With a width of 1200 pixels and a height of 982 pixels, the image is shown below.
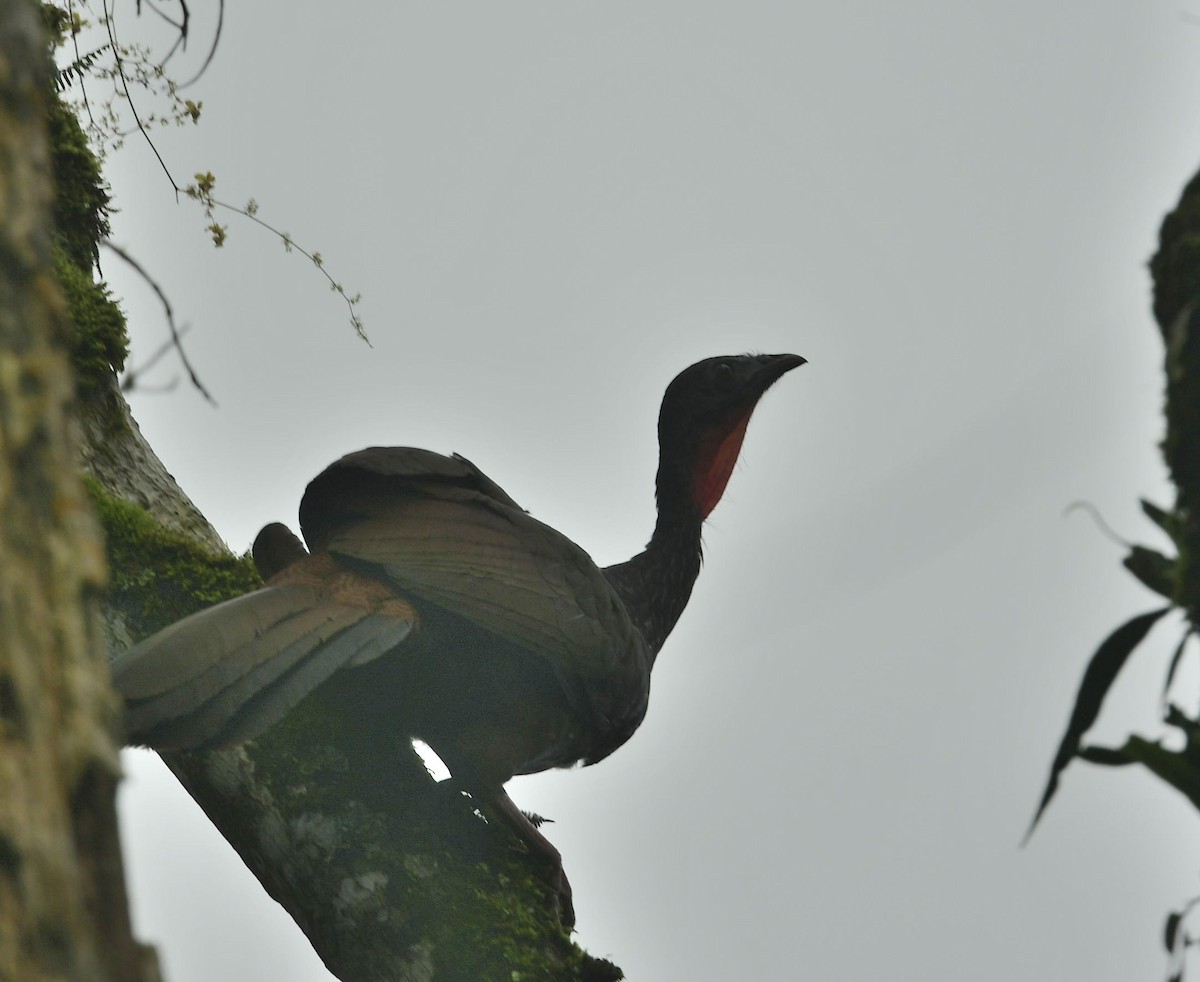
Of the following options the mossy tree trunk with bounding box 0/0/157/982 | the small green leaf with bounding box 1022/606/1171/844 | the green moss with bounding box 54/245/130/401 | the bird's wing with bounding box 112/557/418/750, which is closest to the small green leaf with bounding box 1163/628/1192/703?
the small green leaf with bounding box 1022/606/1171/844

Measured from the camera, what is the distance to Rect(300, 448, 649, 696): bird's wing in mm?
3654

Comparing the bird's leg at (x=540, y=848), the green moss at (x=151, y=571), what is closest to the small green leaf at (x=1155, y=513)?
the bird's leg at (x=540, y=848)

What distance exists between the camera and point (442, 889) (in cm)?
304

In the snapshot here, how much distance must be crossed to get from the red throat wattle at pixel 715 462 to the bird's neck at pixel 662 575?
0.10 metres

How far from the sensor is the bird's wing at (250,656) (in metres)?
2.77

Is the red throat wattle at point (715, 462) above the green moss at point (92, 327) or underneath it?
underneath

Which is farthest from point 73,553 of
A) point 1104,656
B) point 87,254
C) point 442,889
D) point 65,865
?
point 87,254

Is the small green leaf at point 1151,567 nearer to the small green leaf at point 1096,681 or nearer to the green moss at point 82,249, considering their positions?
the small green leaf at point 1096,681

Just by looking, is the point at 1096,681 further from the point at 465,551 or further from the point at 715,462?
the point at 715,462

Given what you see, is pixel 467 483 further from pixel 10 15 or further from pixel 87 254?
pixel 10 15

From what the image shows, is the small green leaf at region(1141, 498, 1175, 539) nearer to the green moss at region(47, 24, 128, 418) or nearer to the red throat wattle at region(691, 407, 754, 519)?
the green moss at region(47, 24, 128, 418)

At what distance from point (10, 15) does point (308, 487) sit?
8.48 feet

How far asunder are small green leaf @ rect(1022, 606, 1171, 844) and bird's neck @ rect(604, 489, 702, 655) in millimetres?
2773

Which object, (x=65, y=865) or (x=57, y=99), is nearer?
(x=65, y=865)
